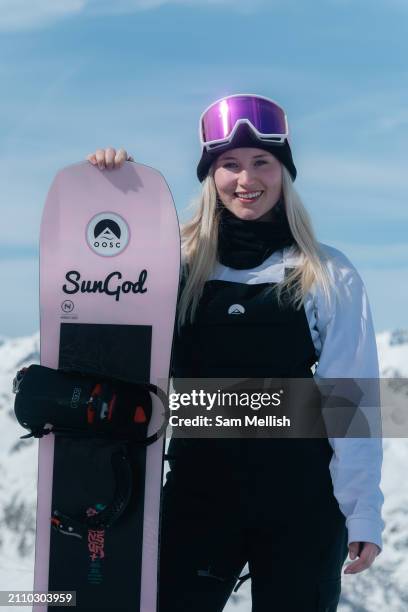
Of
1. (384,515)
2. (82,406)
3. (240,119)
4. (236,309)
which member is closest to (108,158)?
(240,119)

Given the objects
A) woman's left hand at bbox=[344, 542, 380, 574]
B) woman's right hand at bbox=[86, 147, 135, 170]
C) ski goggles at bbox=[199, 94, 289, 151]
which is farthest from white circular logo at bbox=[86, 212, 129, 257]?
woman's left hand at bbox=[344, 542, 380, 574]

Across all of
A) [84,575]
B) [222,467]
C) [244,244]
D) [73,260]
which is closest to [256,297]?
[244,244]

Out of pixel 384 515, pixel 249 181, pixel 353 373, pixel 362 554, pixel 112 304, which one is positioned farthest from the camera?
pixel 384 515

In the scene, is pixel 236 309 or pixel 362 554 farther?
pixel 236 309

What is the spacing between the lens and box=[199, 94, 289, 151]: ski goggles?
3316mm

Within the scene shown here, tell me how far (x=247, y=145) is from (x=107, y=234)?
2.37ft

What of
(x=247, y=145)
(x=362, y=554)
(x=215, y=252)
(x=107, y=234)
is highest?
(x=247, y=145)

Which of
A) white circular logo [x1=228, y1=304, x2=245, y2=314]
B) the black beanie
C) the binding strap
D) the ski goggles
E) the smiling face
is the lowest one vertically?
the binding strap

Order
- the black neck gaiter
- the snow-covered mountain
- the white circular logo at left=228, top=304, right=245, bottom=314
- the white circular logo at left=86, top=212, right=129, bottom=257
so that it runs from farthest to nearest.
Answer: the snow-covered mountain
the white circular logo at left=86, top=212, right=129, bottom=257
the black neck gaiter
the white circular logo at left=228, top=304, right=245, bottom=314

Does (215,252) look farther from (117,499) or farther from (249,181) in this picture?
(117,499)

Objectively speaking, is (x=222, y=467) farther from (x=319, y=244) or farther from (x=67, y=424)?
(x=319, y=244)

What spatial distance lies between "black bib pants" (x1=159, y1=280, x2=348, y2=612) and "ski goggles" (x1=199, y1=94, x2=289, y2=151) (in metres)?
0.73

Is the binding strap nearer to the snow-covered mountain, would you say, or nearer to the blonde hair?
the blonde hair

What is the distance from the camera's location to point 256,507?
9.70ft
